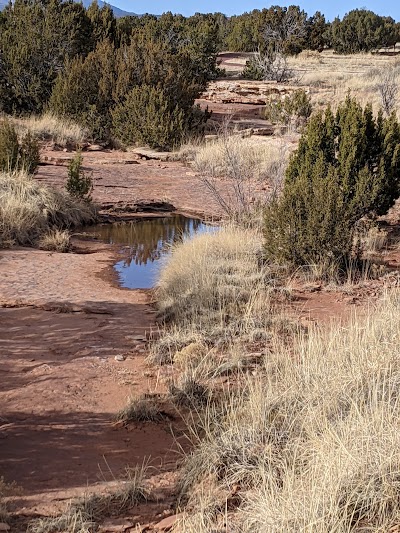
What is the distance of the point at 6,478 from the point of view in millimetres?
3732

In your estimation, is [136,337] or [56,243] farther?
[56,243]

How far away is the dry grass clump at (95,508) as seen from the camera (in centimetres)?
315

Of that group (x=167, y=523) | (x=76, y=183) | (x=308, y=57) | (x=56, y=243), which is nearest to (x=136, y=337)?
(x=167, y=523)

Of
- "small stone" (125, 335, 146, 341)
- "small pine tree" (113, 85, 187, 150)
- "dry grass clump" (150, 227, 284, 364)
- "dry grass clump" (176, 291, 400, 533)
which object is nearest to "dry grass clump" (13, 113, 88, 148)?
"small pine tree" (113, 85, 187, 150)

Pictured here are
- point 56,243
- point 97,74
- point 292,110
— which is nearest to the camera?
point 56,243

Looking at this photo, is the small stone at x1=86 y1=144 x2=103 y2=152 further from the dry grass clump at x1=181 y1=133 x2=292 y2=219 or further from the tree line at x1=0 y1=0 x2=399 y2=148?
the dry grass clump at x1=181 y1=133 x2=292 y2=219

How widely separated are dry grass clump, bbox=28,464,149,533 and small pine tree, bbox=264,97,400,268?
4773 millimetres

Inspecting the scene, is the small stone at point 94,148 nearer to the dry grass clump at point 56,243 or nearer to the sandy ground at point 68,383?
the dry grass clump at point 56,243

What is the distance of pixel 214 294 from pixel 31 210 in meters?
4.60

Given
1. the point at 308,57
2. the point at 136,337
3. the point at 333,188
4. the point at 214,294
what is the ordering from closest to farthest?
the point at 136,337 → the point at 214,294 → the point at 333,188 → the point at 308,57

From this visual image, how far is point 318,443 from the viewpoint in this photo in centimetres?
330

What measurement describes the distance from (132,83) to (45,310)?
1475 cm

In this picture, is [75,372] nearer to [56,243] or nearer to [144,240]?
[56,243]

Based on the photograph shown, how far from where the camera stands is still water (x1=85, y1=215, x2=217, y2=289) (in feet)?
29.7
